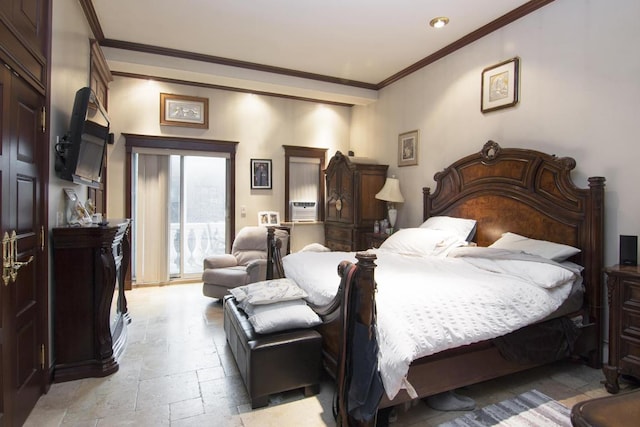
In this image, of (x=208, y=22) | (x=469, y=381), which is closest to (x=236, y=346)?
(x=469, y=381)

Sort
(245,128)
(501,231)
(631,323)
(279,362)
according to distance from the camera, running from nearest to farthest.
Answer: (279,362) → (631,323) → (501,231) → (245,128)

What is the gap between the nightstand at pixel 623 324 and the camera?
2.24 meters

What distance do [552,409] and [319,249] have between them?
276cm

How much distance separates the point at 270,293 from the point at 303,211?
342 cm

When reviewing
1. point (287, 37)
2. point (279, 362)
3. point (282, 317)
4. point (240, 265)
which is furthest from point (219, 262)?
point (287, 37)

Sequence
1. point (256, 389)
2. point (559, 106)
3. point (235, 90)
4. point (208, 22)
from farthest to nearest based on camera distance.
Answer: point (235, 90) < point (208, 22) < point (559, 106) < point (256, 389)

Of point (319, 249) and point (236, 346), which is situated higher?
point (319, 249)

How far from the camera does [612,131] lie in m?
2.64

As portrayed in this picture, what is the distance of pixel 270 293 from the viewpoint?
2494mm

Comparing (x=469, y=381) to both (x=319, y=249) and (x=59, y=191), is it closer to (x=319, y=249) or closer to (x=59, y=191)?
(x=319, y=249)

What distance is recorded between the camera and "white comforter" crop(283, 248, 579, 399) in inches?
70.9

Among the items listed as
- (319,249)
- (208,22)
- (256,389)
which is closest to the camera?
(256,389)

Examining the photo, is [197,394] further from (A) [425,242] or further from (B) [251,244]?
(B) [251,244]

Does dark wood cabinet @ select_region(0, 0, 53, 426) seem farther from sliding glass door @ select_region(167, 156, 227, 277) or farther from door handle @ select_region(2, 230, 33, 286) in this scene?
sliding glass door @ select_region(167, 156, 227, 277)
